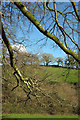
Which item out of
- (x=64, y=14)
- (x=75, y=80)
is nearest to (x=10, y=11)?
(x=64, y=14)

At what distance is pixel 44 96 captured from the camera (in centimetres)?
573

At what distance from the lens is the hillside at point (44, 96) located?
17.2 ft

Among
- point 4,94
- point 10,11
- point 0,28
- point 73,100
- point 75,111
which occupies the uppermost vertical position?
point 10,11

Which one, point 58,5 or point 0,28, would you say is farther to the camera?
point 58,5

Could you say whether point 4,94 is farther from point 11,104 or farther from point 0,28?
point 0,28

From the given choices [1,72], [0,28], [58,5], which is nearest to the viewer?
[0,28]

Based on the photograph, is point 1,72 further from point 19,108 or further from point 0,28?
point 19,108

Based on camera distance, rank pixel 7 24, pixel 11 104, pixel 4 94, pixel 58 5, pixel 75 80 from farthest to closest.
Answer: pixel 75 80
pixel 11 104
pixel 4 94
pixel 7 24
pixel 58 5

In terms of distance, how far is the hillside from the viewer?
5.24m

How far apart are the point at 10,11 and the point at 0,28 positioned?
2.05 ft

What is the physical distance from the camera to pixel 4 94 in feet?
18.9

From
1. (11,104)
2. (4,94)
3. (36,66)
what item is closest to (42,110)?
(11,104)

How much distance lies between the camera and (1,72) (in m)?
4.22

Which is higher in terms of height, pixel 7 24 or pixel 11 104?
pixel 7 24
